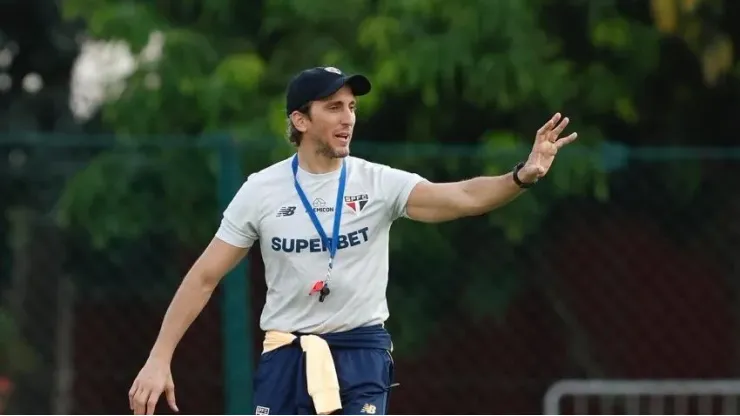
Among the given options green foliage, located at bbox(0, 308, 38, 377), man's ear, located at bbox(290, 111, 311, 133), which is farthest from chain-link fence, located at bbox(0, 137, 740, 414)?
man's ear, located at bbox(290, 111, 311, 133)

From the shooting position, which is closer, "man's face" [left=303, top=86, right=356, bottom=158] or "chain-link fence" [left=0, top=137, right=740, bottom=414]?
"man's face" [left=303, top=86, right=356, bottom=158]

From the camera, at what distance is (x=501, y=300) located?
8141 mm

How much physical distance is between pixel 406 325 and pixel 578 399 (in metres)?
1.03

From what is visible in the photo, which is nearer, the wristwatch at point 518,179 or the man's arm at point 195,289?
the wristwatch at point 518,179

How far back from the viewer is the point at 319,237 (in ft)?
17.0

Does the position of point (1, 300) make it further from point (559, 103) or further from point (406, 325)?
point (559, 103)

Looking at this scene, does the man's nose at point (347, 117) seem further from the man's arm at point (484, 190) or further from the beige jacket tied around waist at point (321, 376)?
the beige jacket tied around waist at point (321, 376)

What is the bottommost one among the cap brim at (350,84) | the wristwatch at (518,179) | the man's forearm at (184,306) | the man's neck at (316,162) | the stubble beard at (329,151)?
the man's forearm at (184,306)

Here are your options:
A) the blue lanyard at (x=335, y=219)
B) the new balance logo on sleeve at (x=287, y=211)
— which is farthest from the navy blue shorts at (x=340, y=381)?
the new balance logo on sleeve at (x=287, y=211)

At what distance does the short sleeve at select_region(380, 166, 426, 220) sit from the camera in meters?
5.27

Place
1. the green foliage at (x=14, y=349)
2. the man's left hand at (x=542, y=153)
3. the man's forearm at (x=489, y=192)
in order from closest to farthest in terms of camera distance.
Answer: the man's left hand at (x=542, y=153)
the man's forearm at (x=489, y=192)
the green foliage at (x=14, y=349)

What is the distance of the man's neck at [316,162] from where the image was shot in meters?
5.29

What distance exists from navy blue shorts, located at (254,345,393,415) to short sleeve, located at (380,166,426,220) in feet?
1.74

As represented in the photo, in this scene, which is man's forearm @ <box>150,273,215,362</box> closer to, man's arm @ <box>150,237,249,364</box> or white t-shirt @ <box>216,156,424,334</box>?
man's arm @ <box>150,237,249,364</box>
